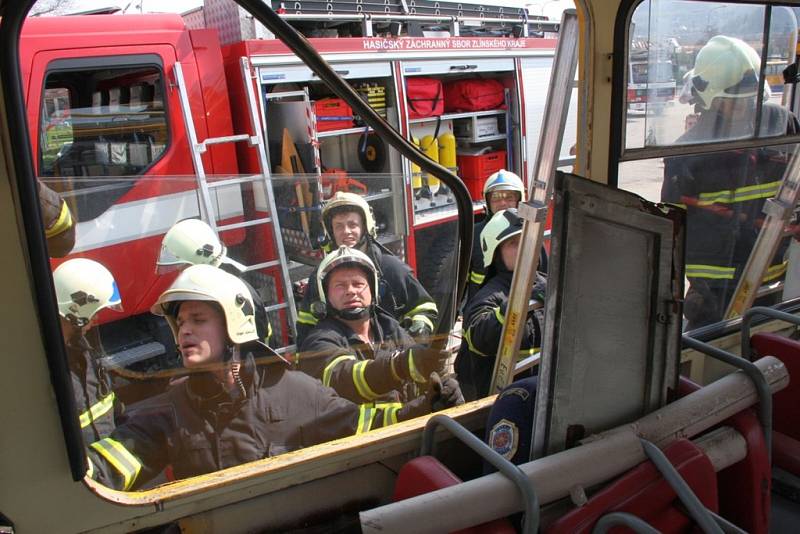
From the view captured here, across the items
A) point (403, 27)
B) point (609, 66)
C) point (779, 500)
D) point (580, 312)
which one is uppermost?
point (403, 27)

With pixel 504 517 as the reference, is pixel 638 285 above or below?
above

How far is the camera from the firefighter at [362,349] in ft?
6.36

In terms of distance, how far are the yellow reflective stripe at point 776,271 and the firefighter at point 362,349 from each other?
130cm

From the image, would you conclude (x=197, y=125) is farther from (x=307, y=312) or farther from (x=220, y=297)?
(x=220, y=297)

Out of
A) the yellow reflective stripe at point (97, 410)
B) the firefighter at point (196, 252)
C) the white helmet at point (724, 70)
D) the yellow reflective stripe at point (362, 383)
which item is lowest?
the yellow reflective stripe at point (362, 383)

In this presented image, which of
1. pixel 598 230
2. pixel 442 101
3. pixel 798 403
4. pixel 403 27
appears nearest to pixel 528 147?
pixel 442 101

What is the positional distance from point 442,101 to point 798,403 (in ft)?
14.9

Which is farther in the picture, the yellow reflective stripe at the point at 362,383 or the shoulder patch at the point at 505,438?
the yellow reflective stripe at the point at 362,383

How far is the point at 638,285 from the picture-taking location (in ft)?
4.86

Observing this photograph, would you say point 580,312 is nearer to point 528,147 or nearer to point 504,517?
point 504,517

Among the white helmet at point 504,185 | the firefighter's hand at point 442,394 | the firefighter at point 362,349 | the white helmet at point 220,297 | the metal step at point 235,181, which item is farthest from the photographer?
the white helmet at point 504,185

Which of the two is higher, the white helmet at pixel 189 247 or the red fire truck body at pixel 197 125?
the red fire truck body at pixel 197 125

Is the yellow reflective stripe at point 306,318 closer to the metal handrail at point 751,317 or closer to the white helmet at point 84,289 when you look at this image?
the white helmet at point 84,289

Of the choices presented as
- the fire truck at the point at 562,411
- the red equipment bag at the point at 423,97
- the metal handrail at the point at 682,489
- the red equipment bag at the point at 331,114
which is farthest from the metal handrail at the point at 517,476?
the red equipment bag at the point at 423,97
